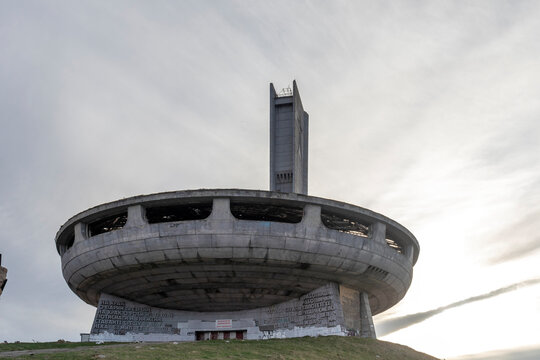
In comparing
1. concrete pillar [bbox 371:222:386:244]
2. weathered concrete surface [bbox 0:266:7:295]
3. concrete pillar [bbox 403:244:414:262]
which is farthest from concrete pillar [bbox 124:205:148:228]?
concrete pillar [bbox 403:244:414:262]

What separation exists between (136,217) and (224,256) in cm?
577

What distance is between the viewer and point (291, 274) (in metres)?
33.3

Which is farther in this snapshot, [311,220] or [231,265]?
[231,265]

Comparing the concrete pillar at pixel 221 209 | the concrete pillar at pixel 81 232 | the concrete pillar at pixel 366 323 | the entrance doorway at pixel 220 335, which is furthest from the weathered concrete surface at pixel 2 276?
the concrete pillar at pixel 366 323

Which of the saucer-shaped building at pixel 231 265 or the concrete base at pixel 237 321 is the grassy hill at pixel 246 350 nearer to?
the concrete base at pixel 237 321

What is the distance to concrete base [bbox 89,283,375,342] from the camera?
111 feet

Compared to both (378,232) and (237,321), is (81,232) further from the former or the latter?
(378,232)

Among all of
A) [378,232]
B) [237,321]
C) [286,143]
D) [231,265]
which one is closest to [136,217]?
[231,265]

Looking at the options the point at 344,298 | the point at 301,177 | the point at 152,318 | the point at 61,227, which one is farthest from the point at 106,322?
the point at 301,177

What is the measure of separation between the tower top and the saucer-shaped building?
45.9 ft

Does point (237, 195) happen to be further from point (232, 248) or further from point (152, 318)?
point (152, 318)

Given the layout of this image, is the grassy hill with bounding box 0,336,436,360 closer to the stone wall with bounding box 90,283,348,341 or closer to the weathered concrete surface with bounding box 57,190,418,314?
the stone wall with bounding box 90,283,348,341

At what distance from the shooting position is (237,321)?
3759cm

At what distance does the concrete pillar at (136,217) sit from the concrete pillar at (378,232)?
558 inches
